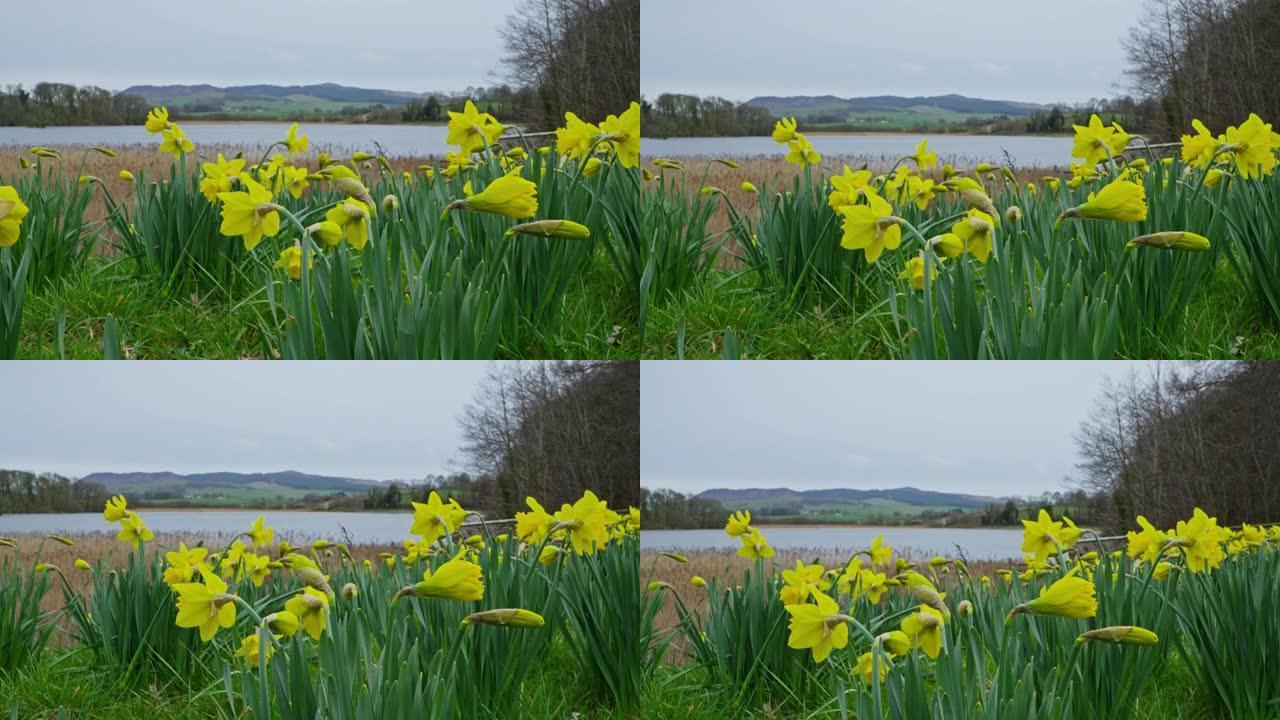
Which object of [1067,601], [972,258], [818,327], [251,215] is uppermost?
[251,215]

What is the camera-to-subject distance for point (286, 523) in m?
3.12

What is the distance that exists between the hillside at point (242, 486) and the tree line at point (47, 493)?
233 mm

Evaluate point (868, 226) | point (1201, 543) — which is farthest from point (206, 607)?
point (1201, 543)

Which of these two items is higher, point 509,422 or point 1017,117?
point 1017,117

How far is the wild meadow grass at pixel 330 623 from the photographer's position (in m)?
2.13

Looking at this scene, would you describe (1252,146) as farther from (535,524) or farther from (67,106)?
(67,106)

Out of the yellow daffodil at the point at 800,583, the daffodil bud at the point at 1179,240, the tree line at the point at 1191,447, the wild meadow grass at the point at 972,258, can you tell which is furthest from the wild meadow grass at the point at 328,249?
the tree line at the point at 1191,447

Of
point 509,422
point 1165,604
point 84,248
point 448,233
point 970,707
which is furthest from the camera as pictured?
point 84,248

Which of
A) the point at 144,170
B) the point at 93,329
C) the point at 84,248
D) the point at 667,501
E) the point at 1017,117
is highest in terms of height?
the point at 1017,117

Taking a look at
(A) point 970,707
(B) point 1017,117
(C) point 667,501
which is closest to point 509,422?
(C) point 667,501

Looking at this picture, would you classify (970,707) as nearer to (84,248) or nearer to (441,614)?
(441,614)

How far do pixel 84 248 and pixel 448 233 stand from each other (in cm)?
164

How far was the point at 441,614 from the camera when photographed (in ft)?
8.41

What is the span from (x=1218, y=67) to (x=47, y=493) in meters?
4.75
